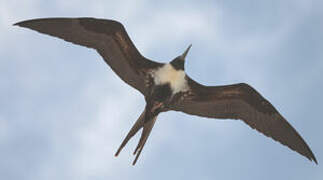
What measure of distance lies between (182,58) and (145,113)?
1.52 meters

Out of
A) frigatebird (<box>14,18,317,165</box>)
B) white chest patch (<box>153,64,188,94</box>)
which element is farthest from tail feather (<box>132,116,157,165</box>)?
white chest patch (<box>153,64,188,94</box>)

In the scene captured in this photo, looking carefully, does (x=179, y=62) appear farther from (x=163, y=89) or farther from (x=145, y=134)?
(x=145, y=134)

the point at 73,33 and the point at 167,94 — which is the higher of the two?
the point at 73,33

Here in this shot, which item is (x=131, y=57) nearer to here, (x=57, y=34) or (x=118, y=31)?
(x=118, y=31)

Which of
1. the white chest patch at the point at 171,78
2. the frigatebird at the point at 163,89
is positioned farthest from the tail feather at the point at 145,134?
the white chest patch at the point at 171,78

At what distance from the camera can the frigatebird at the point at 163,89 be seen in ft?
46.7

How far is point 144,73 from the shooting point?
47.8ft

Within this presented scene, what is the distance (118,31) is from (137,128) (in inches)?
79.9

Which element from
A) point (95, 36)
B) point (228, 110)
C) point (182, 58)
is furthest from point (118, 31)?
point (228, 110)

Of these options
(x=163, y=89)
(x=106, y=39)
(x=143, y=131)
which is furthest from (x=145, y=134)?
(x=106, y=39)

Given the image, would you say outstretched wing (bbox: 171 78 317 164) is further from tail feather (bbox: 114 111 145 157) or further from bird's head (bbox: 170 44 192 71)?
tail feather (bbox: 114 111 145 157)

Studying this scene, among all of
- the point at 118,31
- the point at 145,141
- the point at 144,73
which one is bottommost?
the point at 145,141

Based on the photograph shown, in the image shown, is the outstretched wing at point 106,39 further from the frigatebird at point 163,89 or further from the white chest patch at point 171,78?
the white chest patch at point 171,78

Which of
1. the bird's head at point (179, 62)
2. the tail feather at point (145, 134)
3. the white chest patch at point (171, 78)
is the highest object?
the bird's head at point (179, 62)
